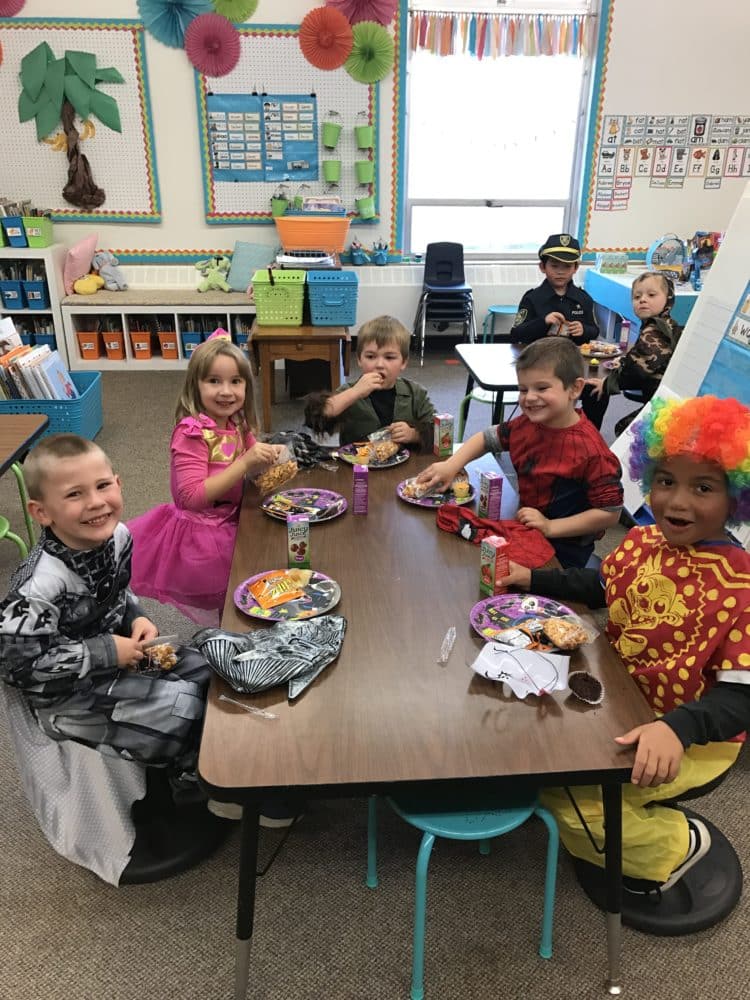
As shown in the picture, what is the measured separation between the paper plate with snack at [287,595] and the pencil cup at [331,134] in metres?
5.15

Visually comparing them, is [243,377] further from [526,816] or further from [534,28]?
[534,28]

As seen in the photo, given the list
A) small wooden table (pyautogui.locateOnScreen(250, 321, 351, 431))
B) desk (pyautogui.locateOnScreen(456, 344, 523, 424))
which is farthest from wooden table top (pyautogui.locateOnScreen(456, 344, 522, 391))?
small wooden table (pyautogui.locateOnScreen(250, 321, 351, 431))

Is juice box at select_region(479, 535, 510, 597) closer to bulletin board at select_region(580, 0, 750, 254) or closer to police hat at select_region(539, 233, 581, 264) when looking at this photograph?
police hat at select_region(539, 233, 581, 264)

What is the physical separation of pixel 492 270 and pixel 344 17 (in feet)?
7.37

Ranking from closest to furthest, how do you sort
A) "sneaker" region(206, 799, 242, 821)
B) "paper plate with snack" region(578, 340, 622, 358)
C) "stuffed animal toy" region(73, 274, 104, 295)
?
1. "sneaker" region(206, 799, 242, 821)
2. "paper plate with snack" region(578, 340, 622, 358)
3. "stuffed animal toy" region(73, 274, 104, 295)

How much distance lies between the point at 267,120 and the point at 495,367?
358 cm

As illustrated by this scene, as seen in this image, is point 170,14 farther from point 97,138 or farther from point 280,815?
point 280,815

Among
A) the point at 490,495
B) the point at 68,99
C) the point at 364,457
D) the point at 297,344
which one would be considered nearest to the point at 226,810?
the point at 490,495

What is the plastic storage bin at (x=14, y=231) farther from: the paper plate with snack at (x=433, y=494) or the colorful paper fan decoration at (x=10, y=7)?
the paper plate with snack at (x=433, y=494)

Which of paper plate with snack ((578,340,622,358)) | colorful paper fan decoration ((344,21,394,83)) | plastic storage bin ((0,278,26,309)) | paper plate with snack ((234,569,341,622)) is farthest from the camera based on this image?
plastic storage bin ((0,278,26,309))

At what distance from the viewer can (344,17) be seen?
5684 millimetres

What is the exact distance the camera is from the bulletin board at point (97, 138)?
221 inches

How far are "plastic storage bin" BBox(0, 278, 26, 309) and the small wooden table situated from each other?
229 centimetres

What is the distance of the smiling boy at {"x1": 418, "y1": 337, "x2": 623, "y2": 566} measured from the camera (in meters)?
2.12
